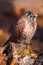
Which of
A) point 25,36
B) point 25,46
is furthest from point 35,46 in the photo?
point 25,46

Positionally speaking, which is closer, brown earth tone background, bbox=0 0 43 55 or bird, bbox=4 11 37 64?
bird, bbox=4 11 37 64

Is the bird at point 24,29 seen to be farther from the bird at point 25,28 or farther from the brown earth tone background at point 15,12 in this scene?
the brown earth tone background at point 15,12

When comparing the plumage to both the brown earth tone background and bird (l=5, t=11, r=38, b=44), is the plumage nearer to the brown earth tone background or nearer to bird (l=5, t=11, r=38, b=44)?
bird (l=5, t=11, r=38, b=44)

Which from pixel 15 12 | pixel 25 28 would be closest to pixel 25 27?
pixel 25 28

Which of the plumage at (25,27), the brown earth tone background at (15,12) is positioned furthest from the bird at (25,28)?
the brown earth tone background at (15,12)

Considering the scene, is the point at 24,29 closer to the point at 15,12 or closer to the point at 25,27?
the point at 25,27

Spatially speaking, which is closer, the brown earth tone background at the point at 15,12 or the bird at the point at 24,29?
the bird at the point at 24,29

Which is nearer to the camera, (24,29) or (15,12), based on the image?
(24,29)

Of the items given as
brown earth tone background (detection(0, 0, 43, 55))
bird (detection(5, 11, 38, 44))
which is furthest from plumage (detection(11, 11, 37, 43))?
brown earth tone background (detection(0, 0, 43, 55))

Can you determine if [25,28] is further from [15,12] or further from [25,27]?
[15,12]

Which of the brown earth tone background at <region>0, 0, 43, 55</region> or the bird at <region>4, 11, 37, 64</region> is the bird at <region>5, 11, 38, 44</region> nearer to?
the bird at <region>4, 11, 37, 64</region>

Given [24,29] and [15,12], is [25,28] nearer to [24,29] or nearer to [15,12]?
[24,29]

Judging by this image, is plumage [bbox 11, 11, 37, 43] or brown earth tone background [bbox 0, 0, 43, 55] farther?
brown earth tone background [bbox 0, 0, 43, 55]
